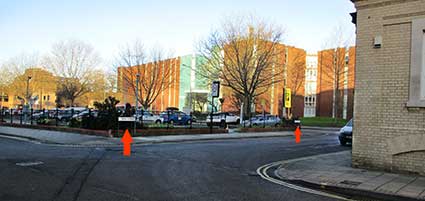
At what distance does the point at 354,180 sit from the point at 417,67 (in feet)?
11.0

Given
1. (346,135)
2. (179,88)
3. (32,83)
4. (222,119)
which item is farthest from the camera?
(179,88)

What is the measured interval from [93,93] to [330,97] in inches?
1705

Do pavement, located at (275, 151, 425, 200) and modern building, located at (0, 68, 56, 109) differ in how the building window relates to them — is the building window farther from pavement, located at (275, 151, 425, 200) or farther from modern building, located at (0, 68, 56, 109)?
modern building, located at (0, 68, 56, 109)

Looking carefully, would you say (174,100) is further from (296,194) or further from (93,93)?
(296,194)

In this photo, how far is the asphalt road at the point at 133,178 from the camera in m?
7.10

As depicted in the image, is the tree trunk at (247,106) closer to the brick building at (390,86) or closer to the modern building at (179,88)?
the modern building at (179,88)

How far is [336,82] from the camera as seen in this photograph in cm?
5025

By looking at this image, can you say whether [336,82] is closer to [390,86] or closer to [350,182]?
[390,86]

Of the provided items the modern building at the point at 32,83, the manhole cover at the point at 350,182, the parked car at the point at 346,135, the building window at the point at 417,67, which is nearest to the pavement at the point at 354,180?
the manhole cover at the point at 350,182

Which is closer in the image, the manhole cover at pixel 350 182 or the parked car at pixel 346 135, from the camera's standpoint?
the manhole cover at pixel 350 182

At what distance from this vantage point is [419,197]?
7.22m

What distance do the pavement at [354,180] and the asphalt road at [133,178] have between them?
0.95 m

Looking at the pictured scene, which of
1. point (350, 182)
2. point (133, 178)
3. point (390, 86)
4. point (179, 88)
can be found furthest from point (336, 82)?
point (179, 88)

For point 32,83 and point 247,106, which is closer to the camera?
point 247,106
